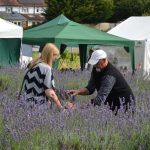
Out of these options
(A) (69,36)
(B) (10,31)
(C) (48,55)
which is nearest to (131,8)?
(B) (10,31)

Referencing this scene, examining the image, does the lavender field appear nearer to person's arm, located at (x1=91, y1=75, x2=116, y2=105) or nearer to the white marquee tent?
person's arm, located at (x1=91, y1=75, x2=116, y2=105)

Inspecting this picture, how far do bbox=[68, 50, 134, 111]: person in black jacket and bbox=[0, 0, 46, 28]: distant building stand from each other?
91.9m

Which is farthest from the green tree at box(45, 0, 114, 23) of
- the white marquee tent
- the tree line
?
the white marquee tent

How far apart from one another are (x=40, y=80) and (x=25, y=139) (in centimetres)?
193

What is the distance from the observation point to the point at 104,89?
532cm

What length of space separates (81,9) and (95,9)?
5.21m

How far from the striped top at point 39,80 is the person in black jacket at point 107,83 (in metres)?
0.46

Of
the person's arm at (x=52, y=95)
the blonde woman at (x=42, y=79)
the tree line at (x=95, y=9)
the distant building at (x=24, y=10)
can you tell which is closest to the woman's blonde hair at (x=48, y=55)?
the blonde woman at (x=42, y=79)

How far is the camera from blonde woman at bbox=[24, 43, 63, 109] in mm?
5684

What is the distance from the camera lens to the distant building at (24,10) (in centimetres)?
9893

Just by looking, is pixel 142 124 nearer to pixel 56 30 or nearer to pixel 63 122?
pixel 63 122

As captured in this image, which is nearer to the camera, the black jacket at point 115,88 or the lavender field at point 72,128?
the lavender field at point 72,128

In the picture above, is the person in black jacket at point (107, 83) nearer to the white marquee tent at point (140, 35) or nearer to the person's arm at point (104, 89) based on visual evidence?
the person's arm at point (104, 89)

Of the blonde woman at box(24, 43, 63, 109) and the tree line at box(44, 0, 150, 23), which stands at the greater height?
the tree line at box(44, 0, 150, 23)
